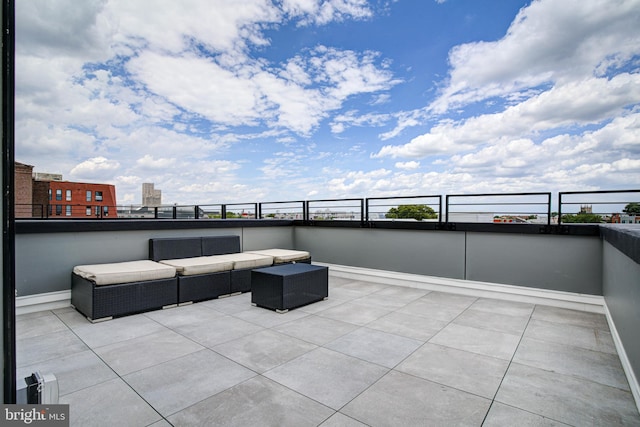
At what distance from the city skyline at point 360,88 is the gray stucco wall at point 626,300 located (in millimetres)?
1849

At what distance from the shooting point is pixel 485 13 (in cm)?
682

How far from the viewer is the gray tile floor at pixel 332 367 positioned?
197 centimetres

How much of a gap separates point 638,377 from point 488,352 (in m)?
0.99

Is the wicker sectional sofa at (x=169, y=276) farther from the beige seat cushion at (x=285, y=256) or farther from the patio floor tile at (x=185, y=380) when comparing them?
the patio floor tile at (x=185, y=380)

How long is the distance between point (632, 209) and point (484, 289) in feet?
7.47

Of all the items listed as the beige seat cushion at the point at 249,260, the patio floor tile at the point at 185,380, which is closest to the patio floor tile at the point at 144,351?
the patio floor tile at the point at 185,380

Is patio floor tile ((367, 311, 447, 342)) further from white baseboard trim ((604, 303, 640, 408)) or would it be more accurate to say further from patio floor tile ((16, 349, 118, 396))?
patio floor tile ((16, 349, 118, 396))

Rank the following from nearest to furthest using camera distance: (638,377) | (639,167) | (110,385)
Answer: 1. (638,377)
2. (110,385)
3. (639,167)

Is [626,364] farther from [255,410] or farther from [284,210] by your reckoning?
[284,210]

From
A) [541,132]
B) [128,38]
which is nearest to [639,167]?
[541,132]

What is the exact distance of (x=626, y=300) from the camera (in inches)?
99.8

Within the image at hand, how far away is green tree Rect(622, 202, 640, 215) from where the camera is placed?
4465 mm

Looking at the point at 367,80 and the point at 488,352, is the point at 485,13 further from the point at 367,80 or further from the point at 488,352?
the point at 488,352

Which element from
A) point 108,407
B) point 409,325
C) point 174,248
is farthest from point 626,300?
point 174,248
